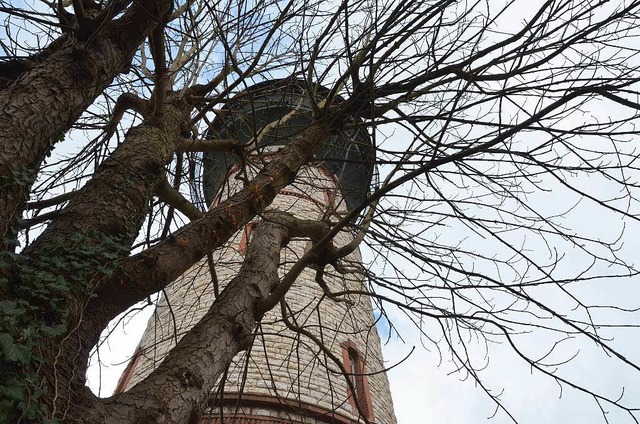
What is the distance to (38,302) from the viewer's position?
1.84 m

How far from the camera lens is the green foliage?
1.55 m

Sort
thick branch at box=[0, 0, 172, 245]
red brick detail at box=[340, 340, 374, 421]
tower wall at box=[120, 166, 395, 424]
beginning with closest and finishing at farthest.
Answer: thick branch at box=[0, 0, 172, 245], tower wall at box=[120, 166, 395, 424], red brick detail at box=[340, 340, 374, 421]

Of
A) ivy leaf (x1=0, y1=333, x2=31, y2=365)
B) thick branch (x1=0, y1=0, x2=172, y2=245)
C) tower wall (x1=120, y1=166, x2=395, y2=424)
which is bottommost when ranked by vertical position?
ivy leaf (x1=0, y1=333, x2=31, y2=365)

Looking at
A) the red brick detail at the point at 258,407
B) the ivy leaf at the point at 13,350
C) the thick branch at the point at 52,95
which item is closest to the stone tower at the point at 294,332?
the red brick detail at the point at 258,407

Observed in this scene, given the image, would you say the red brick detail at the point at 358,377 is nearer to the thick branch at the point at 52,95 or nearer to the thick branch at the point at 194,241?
the thick branch at the point at 194,241

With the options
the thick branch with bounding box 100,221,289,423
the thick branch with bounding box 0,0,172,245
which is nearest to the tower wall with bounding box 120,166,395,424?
the thick branch with bounding box 100,221,289,423

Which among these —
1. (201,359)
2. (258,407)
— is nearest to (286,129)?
(258,407)

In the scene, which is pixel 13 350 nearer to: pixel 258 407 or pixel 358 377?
pixel 258 407

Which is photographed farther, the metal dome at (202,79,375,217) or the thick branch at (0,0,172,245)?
the metal dome at (202,79,375,217)

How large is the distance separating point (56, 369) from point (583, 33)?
2.85 metres

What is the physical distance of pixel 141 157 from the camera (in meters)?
2.77

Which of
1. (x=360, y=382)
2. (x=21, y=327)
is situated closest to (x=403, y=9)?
(x=21, y=327)

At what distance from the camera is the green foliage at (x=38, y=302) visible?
1551mm

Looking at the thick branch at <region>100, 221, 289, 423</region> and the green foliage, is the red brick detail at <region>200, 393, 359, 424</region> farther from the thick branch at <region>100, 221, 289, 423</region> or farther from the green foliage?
the green foliage
